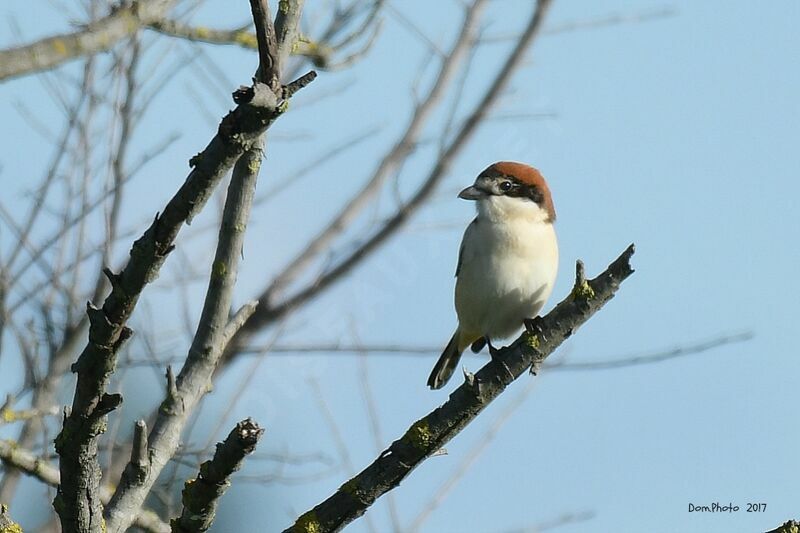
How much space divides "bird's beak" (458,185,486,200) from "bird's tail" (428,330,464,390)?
783 mm

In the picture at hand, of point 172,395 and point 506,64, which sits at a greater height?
point 506,64

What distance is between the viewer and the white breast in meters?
5.43

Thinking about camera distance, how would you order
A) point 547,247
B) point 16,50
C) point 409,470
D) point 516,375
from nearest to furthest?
point 16,50
point 409,470
point 516,375
point 547,247

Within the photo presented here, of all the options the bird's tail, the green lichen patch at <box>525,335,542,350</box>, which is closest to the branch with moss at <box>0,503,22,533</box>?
the green lichen patch at <box>525,335,542,350</box>

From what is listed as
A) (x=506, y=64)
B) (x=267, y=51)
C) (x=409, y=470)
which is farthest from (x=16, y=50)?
(x=506, y=64)

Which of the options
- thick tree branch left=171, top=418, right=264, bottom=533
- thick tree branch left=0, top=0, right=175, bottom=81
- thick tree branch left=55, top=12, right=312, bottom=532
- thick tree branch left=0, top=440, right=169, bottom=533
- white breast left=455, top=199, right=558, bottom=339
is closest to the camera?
thick tree branch left=55, top=12, right=312, bottom=532

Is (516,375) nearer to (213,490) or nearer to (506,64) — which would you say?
(213,490)

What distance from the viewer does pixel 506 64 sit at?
24.5ft

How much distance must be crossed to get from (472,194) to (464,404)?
2394 millimetres

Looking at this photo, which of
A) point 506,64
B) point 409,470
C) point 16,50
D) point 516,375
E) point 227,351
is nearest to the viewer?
point 16,50

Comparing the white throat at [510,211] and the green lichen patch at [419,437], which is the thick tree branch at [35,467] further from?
the white throat at [510,211]

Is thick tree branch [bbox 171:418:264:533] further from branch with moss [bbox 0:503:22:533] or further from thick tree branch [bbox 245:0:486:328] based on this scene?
thick tree branch [bbox 245:0:486:328]

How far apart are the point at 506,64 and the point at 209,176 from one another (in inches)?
196

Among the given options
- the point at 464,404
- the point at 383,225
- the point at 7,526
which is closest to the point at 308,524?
the point at 464,404
